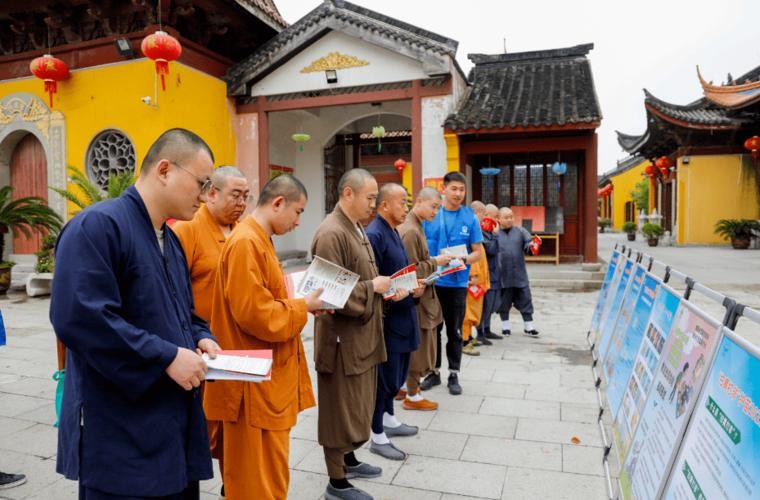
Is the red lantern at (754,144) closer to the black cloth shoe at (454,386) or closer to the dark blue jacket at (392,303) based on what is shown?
the black cloth shoe at (454,386)

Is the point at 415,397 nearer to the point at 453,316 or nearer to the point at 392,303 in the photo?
the point at 453,316

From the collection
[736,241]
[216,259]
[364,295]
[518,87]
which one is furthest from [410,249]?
[736,241]

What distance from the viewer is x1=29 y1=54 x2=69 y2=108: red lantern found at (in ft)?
33.0

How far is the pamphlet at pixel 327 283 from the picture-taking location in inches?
97.0

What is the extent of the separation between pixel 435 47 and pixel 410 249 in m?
7.35

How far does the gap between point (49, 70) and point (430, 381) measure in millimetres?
9786

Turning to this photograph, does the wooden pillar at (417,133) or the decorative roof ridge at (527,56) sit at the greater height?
the decorative roof ridge at (527,56)

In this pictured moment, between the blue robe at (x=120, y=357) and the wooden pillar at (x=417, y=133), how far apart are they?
9.33 meters

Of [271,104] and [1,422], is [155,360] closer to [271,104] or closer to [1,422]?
[1,422]

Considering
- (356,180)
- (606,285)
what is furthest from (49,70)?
(606,285)

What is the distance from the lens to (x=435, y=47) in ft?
33.7

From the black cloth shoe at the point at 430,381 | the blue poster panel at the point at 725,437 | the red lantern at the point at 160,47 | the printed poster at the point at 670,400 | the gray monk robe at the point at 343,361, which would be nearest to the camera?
the blue poster panel at the point at 725,437

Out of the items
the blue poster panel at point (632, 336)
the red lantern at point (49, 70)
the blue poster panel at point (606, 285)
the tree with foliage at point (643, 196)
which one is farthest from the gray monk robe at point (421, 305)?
the tree with foliage at point (643, 196)

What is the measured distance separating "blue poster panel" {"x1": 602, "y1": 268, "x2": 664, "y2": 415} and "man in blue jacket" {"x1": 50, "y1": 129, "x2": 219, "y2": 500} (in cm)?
223
